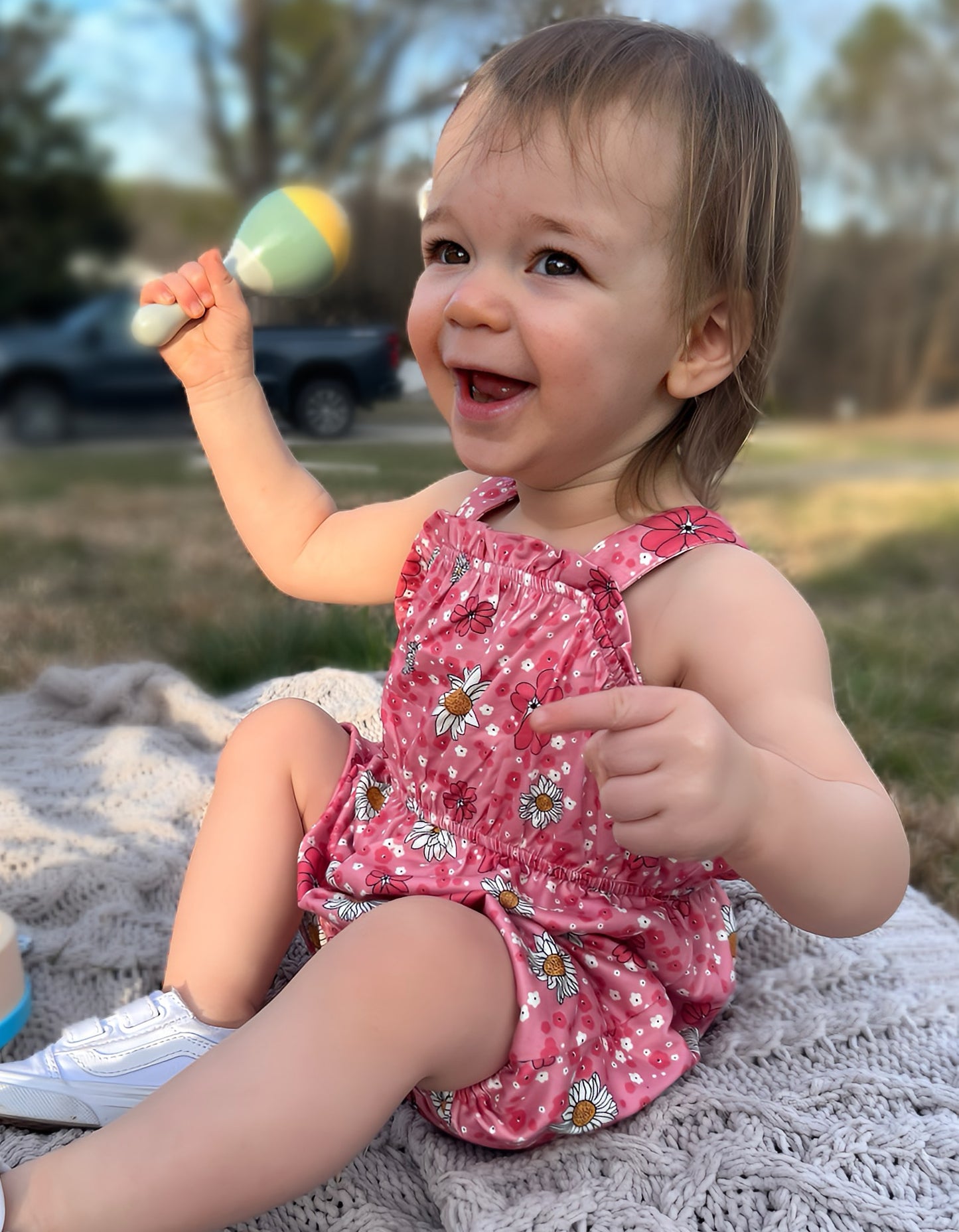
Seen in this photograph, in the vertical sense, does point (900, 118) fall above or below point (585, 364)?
above

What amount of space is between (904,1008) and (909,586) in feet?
7.18

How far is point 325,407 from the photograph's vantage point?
1.25 metres

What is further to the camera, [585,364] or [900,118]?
[900,118]

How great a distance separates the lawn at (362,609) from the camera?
1512mm

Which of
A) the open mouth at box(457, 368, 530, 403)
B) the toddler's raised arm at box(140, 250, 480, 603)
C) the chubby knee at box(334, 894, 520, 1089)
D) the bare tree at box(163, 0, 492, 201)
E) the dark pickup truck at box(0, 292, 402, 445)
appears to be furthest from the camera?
the bare tree at box(163, 0, 492, 201)

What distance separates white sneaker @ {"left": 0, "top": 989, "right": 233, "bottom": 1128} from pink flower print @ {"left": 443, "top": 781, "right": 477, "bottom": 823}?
238 millimetres

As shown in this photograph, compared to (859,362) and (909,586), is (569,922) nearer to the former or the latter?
(909,586)

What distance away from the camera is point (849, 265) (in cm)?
530

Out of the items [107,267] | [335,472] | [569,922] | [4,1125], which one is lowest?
[4,1125]

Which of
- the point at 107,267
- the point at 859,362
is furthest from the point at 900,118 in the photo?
the point at 107,267

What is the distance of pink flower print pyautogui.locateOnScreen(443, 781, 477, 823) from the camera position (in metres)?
0.87

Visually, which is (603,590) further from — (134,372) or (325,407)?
(134,372)

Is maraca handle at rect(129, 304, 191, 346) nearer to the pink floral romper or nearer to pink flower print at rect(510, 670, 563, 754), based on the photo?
the pink floral romper

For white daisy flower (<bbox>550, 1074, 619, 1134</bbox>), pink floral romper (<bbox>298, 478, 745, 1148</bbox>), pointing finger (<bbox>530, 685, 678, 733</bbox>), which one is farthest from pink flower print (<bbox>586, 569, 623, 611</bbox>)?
white daisy flower (<bbox>550, 1074, 619, 1134</bbox>)
